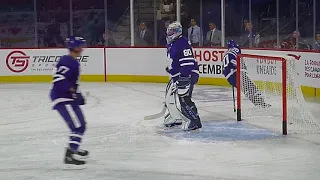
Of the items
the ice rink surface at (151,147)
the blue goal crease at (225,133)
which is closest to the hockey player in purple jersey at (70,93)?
the ice rink surface at (151,147)

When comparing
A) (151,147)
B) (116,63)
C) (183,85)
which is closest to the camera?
(151,147)

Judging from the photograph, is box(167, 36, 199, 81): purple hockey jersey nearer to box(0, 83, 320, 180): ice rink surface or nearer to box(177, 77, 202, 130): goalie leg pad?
box(177, 77, 202, 130): goalie leg pad

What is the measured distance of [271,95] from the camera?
889cm

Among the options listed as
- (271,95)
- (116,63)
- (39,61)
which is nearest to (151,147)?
(271,95)

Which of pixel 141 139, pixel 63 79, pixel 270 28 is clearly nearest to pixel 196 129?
pixel 141 139

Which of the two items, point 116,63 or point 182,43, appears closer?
point 182,43

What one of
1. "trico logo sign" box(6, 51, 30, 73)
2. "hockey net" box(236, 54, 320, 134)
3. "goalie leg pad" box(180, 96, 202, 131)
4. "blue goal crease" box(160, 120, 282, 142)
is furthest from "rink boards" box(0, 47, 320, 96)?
"goalie leg pad" box(180, 96, 202, 131)

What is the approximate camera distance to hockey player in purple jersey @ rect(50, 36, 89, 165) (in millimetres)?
5918

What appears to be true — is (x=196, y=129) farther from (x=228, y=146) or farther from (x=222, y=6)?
(x=222, y=6)

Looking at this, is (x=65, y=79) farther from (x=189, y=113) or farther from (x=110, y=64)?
(x=110, y=64)

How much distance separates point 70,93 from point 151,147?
139 cm

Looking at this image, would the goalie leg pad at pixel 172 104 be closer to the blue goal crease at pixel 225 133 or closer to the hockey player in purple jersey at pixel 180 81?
the hockey player in purple jersey at pixel 180 81

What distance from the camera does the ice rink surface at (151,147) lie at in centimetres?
570

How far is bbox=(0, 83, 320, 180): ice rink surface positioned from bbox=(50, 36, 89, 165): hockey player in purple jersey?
0.23m
